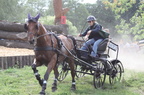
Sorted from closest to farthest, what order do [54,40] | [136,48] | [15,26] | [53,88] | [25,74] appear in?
[54,40]
[53,88]
[25,74]
[15,26]
[136,48]

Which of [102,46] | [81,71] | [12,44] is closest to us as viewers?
[102,46]

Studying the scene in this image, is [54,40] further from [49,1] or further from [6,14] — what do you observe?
[49,1]

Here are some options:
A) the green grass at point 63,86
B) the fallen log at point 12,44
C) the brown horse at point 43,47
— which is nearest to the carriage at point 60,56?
the brown horse at point 43,47

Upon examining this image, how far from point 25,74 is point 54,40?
3108mm

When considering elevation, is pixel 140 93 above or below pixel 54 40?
below

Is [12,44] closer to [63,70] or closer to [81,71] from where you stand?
[63,70]

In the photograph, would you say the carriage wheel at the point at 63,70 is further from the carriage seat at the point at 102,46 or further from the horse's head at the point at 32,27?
the horse's head at the point at 32,27

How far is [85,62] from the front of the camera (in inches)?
273

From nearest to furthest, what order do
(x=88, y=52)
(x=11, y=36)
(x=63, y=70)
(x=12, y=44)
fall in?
(x=88, y=52) < (x=63, y=70) < (x=12, y=44) < (x=11, y=36)

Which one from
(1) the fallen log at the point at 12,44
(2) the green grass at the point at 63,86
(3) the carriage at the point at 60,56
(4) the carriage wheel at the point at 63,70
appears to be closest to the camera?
(3) the carriage at the point at 60,56

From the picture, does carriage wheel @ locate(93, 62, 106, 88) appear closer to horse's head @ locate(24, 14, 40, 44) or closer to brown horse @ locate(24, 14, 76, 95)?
brown horse @ locate(24, 14, 76, 95)

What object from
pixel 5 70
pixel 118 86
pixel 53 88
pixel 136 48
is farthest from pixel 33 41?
pixel 136 48

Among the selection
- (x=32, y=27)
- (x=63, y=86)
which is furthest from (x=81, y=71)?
(x=32, y=27)

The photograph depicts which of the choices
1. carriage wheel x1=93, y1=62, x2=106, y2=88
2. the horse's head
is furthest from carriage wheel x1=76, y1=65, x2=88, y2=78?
the horse's head
